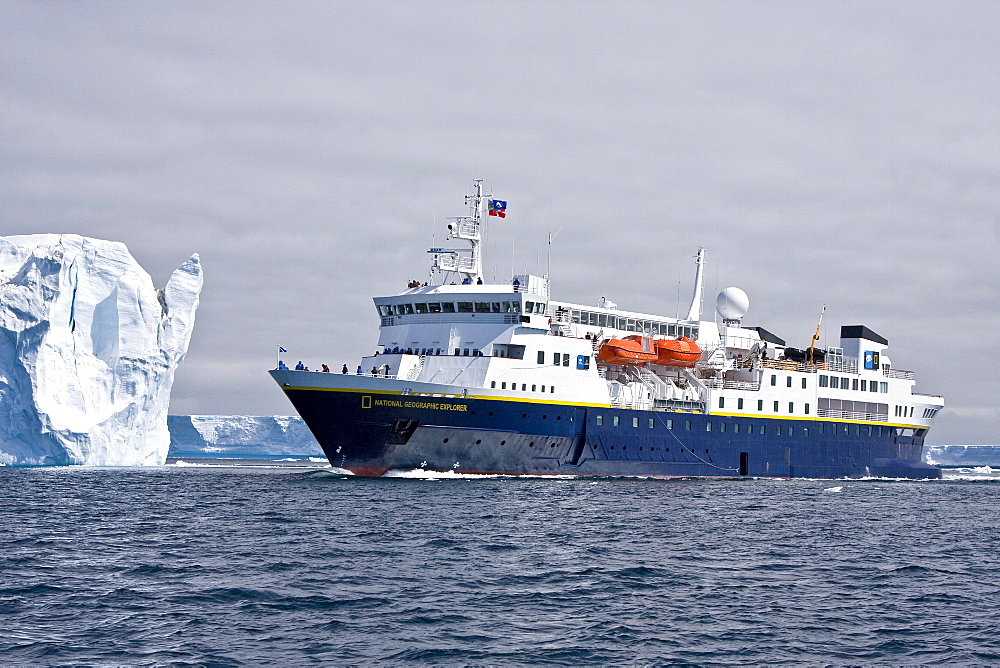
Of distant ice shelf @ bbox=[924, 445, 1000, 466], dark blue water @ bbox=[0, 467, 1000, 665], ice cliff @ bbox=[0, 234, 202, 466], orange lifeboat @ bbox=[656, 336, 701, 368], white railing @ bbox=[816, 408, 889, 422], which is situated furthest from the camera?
distant ice shelf @ bbox=[924, 445, 1000, 466]

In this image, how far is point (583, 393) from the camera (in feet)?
143

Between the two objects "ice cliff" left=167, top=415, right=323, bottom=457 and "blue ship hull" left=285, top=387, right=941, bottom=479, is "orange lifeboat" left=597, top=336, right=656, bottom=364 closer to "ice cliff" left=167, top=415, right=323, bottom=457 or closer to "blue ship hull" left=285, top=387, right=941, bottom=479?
"blue ship hull" left=285, top=387, right=941, bottom=479

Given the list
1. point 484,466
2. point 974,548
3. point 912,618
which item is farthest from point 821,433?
point 912,618

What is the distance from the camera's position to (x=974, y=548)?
2655cm

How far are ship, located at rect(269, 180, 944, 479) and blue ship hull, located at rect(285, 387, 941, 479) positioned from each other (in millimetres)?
56

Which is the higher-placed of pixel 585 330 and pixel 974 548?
pixel 585 330

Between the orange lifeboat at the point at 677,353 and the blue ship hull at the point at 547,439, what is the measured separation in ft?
8.21

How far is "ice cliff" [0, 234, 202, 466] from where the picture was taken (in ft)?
187

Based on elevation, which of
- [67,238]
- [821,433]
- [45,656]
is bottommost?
[45,656]

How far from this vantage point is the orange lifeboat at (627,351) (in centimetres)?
4547

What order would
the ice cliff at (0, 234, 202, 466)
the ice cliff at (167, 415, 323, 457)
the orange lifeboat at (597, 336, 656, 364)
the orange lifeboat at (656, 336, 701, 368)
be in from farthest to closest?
the ice cliff at (167, 415, 323, 457), the ice cliff at (0, 234, 202, 466), the orange lifeboat at (656, 336, 701, 368), the orange lifeboat at (597, 336, 656, 364)

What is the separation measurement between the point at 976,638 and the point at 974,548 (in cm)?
1168

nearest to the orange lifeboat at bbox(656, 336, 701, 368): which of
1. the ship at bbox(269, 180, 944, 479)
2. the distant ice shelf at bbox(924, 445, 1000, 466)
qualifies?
the ship at bbox(269, 180, 944, 479)

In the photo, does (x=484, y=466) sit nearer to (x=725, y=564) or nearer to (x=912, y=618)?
(x=725, y=564)
